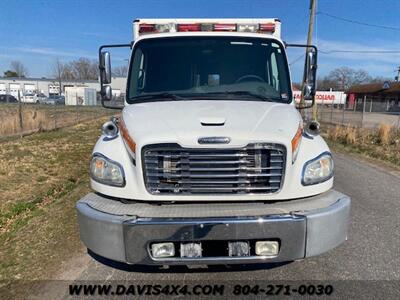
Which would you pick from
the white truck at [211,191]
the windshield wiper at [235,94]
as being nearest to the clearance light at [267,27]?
the windshield wiper at [235,94]

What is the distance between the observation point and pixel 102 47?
4.39 metres

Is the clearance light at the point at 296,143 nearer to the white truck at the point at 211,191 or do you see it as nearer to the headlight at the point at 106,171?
the white truck at the point at 211,191

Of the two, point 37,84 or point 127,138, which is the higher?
point 37,84

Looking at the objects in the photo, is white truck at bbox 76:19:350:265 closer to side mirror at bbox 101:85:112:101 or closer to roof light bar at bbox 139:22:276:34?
side mirror at bbox 101:85:112:101

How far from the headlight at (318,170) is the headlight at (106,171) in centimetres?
160

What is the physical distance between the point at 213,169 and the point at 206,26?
7.71ft

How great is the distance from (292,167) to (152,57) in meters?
2.30

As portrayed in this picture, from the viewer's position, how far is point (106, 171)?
3.11 m

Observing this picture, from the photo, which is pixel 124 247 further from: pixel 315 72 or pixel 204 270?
pixel 315 72

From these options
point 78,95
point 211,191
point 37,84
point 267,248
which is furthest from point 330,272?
point 37,84

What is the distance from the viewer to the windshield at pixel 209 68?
13.6 feet

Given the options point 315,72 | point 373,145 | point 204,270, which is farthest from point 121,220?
point 373,145

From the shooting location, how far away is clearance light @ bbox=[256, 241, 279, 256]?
2.84 metres

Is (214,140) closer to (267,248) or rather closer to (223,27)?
(267,248)
